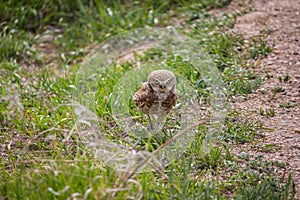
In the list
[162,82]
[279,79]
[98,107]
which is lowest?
[279,79]

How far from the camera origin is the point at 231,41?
5.36m

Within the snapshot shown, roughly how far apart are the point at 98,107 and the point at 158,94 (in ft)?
2.99

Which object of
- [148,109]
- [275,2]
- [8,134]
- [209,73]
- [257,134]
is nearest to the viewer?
[148,109]

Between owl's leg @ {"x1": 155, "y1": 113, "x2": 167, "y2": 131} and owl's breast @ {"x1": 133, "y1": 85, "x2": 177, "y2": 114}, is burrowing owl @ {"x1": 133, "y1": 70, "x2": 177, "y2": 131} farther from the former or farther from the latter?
owl's leg @ {"x1": 155, "y1": 113, "x2": 167, "y2": 131}

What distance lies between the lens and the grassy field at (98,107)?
331 cm

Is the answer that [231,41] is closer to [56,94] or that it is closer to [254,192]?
[56,94]

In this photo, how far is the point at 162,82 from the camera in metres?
3.61

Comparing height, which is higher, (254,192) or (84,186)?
(84,186)

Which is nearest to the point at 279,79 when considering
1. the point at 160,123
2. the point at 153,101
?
the point at 160,123

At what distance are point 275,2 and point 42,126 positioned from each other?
119 inches

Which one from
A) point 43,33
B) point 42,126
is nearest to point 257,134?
point 42,126

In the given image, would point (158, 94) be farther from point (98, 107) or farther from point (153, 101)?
point (98, 107)

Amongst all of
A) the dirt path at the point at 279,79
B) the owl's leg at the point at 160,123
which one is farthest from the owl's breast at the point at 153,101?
the dirt path at the point at 279,79

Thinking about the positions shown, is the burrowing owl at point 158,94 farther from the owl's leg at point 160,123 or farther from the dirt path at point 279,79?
the dirt path at point 279,79
